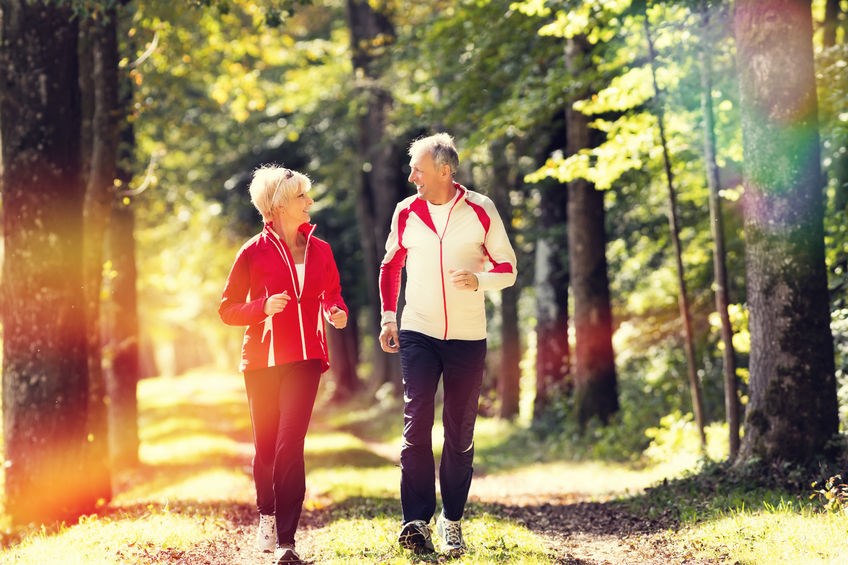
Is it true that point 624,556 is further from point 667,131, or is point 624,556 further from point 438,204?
point 667,131

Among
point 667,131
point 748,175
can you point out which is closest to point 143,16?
point 667,131

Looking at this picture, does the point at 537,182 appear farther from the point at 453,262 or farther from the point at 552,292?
the point at 453,262

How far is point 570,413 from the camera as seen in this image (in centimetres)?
1620

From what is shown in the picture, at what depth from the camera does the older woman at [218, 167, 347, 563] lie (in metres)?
6.12

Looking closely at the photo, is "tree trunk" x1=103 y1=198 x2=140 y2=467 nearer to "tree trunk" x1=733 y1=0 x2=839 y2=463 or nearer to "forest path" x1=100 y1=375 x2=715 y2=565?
"forest path" x1=100 y1=375 x2=715 y2=565

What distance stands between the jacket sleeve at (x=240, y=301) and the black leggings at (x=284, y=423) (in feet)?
1.16

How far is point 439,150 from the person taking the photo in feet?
20.4

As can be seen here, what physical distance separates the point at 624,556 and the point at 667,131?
7.02m

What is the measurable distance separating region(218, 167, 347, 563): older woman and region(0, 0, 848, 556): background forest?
3.44 meters

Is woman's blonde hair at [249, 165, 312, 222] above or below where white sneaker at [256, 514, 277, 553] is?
above

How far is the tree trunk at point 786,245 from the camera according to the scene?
26.9 feet

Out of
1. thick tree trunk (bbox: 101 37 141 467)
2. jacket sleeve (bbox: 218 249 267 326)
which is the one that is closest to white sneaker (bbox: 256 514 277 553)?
jacket sleeve (bbox: 218 249 267 326)

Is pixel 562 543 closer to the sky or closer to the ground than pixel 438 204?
closer to the ground

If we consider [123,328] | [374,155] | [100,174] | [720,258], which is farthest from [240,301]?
[374,155]
